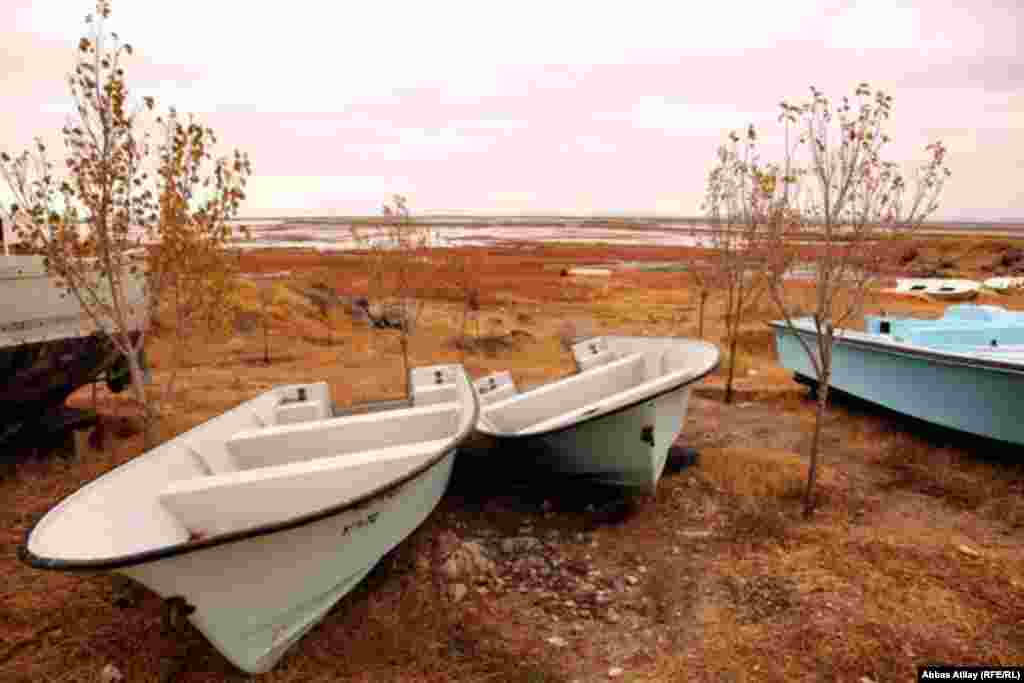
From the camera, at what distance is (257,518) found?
18.5 ft

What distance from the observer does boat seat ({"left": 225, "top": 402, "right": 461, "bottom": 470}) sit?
7074mm

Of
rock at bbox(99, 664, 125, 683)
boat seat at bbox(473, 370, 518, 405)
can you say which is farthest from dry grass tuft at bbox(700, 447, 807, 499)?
rock at bbox(99, 664, 125, 683)

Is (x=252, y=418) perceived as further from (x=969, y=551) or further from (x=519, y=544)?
(x=969, y=551)

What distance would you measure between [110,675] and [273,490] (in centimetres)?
169

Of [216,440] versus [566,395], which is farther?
[566,395]

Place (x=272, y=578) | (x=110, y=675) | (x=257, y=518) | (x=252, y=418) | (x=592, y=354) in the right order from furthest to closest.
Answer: (x=592, y=354) → (x=252, y=418) → (x=257, y=518) → (x=110, y=675) → (x=272, y=578)

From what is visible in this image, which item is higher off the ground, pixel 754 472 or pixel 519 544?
pixel 754 472

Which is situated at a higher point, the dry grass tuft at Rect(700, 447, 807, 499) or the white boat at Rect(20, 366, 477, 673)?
the white boat at Rect(20, 366, 477, 673)

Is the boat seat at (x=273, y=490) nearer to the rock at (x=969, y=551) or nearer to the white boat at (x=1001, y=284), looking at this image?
the rock at (x=969, y=551)

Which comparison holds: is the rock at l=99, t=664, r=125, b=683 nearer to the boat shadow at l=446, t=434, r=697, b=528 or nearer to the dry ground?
the dry ground

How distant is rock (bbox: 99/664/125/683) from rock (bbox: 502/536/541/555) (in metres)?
3.43

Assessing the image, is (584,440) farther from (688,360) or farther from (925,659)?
(925,659)

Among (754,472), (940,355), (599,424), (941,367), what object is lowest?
(754,472)

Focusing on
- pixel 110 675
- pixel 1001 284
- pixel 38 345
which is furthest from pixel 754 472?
pixel 1001 284
